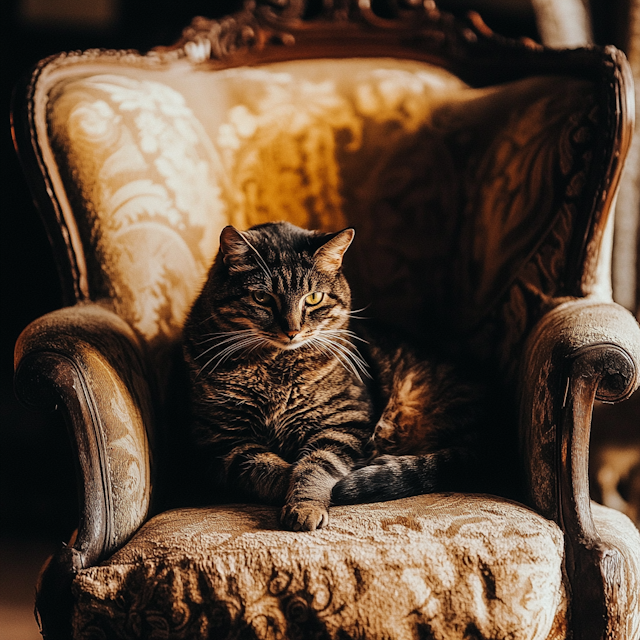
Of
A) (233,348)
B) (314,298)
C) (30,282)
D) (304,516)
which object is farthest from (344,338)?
(30,282)

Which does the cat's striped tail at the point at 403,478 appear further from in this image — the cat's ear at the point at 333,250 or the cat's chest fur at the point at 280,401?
the cat's ear at the point at 333,250

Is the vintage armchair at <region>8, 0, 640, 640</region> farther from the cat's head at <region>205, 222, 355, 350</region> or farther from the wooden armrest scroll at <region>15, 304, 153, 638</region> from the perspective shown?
the cat's head at <region>205, 222, 355, 350</region>

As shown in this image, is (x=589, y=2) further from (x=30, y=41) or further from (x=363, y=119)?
(x=30, y=41)

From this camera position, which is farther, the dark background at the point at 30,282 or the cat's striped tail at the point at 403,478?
the dark background at the point at 30,282

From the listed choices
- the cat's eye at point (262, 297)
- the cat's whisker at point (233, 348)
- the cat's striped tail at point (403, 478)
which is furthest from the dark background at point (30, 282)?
the cat's striped tail at point (403, 478)

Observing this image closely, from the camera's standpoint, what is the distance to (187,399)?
4.06 ft

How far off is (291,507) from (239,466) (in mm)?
223

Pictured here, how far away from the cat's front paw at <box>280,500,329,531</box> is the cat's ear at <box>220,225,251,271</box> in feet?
1.54

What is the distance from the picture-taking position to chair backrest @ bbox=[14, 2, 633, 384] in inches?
47.6

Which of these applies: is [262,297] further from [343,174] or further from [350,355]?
[343,174]

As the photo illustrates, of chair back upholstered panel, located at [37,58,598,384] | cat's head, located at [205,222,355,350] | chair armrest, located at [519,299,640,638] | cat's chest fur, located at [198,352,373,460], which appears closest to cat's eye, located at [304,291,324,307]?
cat's head, located at [205,222,355,350]

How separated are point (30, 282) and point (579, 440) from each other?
73.6 inches

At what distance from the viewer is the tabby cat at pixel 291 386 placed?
1113 mm

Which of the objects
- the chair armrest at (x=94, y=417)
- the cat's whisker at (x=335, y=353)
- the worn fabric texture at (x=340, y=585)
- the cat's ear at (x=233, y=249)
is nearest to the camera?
the worn fabric texture at (x=340, y=585)
